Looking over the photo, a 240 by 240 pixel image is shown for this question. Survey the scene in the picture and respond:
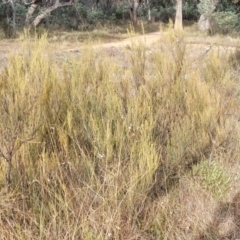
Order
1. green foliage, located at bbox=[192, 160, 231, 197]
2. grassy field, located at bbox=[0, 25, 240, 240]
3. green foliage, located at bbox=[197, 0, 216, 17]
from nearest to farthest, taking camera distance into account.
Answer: grassy field, located at bbox=[0, 25, 240, 240] → green foliage, located at bbox=[192, 160, 231, 197] → green foliage, located at bbox=[197, 0, 216, 17]

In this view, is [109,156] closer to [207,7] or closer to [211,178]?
[211,178]

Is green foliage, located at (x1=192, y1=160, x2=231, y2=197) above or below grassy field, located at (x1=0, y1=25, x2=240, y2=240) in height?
below

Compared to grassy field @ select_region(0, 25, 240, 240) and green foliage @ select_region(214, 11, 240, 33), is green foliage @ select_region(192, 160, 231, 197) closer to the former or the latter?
grassy field @ select_region(0, 25, 240, 240)

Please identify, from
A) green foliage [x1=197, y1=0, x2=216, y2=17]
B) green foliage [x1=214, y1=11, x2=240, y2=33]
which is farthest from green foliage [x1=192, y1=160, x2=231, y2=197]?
green foliage [x1=197, y1=0, x2=216, y2=17]

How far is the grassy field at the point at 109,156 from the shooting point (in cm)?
234

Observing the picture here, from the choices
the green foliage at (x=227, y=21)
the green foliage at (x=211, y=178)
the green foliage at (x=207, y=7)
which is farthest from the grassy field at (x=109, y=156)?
the green foliage at (x=207, y=7)

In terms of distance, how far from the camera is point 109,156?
251 cm

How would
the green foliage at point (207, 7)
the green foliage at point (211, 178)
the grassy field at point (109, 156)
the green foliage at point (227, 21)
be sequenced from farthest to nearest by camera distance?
the green foliage at point (207, 7) → the green foliage at point (227, 21) → the green foliage at point (211, 178) → the grassy field at point (109, 156)

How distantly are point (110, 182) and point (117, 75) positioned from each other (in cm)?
121

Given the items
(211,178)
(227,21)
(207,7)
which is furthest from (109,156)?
(207,7)

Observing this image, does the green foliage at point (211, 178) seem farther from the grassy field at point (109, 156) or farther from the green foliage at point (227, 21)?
the green foliage at point (227, 21)

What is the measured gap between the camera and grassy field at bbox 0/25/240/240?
2.34 metres

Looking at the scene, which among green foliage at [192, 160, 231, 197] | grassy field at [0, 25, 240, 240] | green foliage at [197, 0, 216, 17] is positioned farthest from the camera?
green foliage at [197, 0, 216, 17]

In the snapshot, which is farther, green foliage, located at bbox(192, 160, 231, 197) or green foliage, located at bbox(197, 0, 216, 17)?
green foliage, located at bbox(197, 0, 216, 17)
